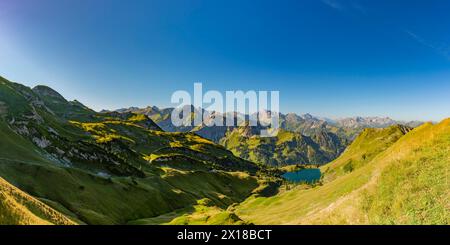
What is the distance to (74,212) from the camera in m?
87.7

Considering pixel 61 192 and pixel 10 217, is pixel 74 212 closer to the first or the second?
pixel 61 192

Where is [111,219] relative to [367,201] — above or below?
below

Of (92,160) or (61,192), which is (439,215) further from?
(92,160)

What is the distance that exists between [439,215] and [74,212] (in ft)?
279
